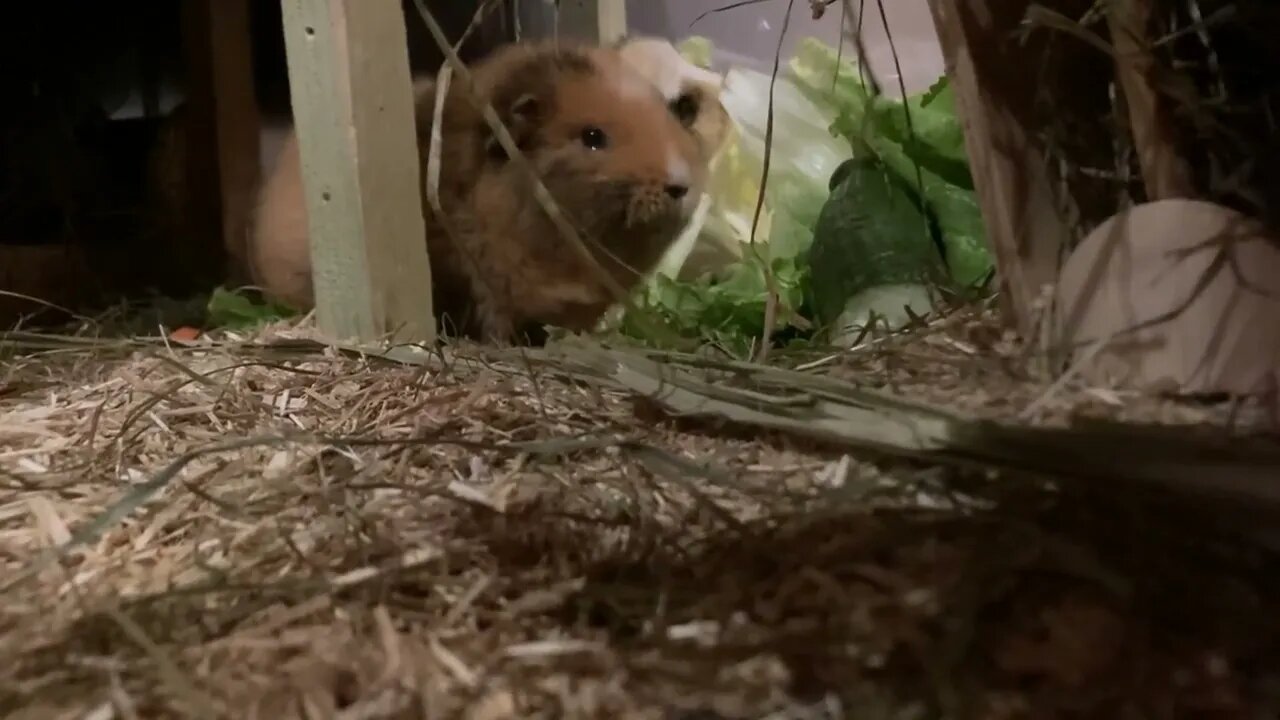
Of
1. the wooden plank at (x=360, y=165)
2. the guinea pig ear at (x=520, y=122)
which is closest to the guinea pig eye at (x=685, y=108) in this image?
the guinea pig ear at (x=520, y=122)

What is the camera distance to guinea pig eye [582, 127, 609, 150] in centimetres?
209

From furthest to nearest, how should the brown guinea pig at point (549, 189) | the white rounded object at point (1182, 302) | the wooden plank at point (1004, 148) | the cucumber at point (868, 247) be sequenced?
the brown guinea pig at point (549, 189) < the cucumber at point (868, 247) < the wooden plank at point (1004, 148) < the white rounded object at point (1182, 302)

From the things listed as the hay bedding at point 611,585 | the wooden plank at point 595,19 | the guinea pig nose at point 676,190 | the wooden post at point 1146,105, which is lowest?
the hay bedding at point 611,585

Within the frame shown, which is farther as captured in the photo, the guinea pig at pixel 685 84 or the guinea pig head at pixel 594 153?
the guinea pig at pixel 685 84

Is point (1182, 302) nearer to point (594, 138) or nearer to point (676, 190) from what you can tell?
point (676, 190)

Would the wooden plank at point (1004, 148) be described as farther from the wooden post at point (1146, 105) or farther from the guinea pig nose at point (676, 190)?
the guinea pig nose at point (676, 190)

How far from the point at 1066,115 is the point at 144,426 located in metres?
1.23

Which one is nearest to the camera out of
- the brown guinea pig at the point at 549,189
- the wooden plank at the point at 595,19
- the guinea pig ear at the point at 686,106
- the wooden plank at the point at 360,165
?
the wooden plank at the point at 360,165

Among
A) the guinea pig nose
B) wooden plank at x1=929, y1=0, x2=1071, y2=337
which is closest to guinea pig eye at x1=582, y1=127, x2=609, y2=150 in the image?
the guinea pig nose

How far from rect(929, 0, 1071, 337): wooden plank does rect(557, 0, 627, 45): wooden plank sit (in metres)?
1.44

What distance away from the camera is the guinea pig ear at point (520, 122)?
6.74 ft

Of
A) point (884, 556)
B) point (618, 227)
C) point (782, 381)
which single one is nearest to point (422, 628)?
point (884, 556)

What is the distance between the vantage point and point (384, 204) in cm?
178

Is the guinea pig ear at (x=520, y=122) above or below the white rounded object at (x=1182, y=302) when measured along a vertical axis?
above
